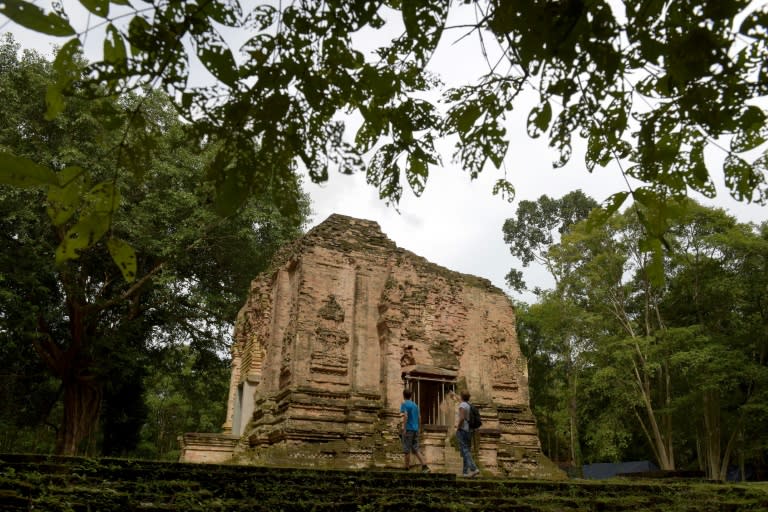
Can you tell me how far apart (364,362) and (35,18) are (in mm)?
11315

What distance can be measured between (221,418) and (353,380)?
17.0 m

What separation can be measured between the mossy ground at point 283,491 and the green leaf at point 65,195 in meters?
3.51

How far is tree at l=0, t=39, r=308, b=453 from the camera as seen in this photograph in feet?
48.0

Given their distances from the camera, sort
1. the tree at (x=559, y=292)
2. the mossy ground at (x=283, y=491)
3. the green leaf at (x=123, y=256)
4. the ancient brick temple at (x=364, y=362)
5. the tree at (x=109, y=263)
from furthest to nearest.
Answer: the tree at (x=559, y=292)
the tree at (x=109, y=263)
the ancient brick temple at (x=364, y=362)
the mossy ground at (x=283, y=491)
the green leaf at (x=123, y=256)

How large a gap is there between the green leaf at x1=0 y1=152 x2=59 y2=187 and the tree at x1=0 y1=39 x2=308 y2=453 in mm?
12547

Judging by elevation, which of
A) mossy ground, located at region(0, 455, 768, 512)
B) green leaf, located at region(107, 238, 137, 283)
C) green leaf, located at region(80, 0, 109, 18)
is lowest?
mossy ground, located at region(0, 455, 768, 512)

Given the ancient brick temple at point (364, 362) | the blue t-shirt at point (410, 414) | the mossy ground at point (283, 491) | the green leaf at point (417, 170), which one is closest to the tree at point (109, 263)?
the ancient brick temple at point (364, 362)

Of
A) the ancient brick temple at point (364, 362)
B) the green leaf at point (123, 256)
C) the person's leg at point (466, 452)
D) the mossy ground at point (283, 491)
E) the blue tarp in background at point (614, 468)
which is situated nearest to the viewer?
the green leaf at point (123, 256)

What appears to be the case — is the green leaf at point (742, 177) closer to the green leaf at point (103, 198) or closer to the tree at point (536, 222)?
the green leaf at point (103, 198)

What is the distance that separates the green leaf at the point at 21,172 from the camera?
1459 mm

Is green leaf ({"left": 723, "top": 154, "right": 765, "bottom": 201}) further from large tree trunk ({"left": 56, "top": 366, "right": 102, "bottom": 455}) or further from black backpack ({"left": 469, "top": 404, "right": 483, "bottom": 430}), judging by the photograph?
large tree trunk ({"left": 56, "top": 366, "right": 102, "bottom": 455})

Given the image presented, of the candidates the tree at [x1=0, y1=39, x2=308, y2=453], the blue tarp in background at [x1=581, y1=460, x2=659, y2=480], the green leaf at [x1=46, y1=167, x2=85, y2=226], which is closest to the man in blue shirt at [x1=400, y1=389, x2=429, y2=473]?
the tree at [x1=0, y1=39, x2=308, y2=453]

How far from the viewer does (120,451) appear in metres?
18.9

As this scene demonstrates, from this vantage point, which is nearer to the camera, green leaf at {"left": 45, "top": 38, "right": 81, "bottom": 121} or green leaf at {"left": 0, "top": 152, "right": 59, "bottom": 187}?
green leaf at {"left": 0, "top": 152, "right": 59, "bottom": 187}
